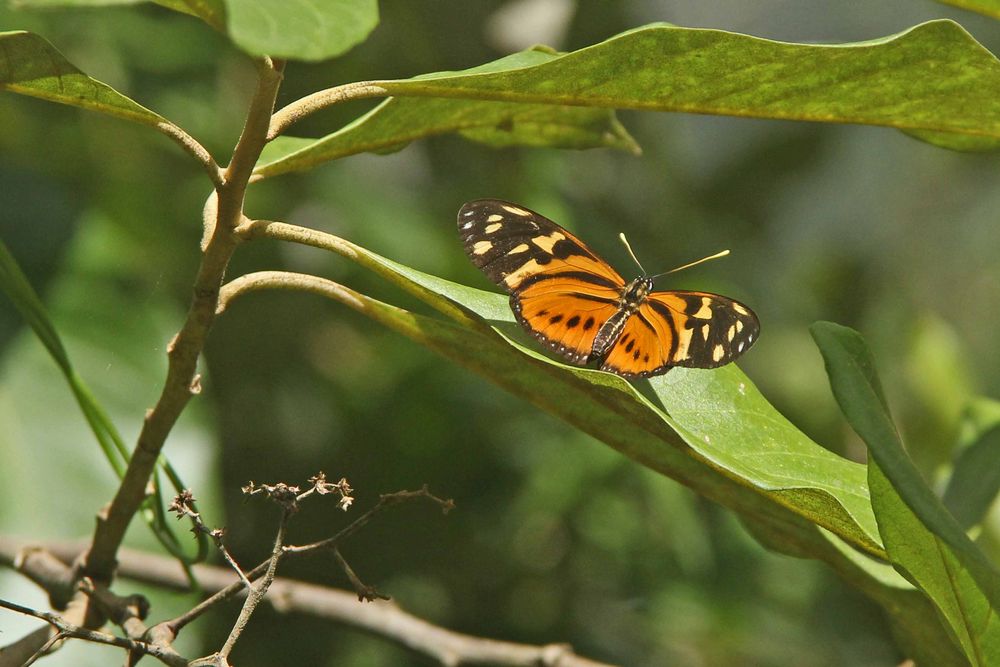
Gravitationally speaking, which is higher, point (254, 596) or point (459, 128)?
point (459, 128)

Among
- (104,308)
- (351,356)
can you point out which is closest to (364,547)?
(351,356)

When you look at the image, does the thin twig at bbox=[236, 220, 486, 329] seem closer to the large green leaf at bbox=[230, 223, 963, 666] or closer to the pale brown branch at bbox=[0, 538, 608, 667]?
Answer: the large green leaf at bbox=[230, 223, 963, 666]

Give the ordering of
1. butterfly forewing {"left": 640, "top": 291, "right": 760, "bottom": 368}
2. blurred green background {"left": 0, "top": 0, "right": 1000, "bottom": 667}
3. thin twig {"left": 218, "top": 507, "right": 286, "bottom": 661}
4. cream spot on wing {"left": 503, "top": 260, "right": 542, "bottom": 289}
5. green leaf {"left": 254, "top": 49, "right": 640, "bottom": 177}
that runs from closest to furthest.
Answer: thin twig {"left": 218, "top": 507, "right": 286, "bottom": 661}, green leaf {"left": 254, "top": 49, "right": 640, "bottom": 177}, butterfly forewing {"left": 640, "top": 291, "right": 760, "bottom": 368}, cream spot on wing {"left": 503, "top": 260, "right": 542, "bottom": 289}, blurred green background {"left": 0, "top": 0, "right": 1000, "bottom": 667}

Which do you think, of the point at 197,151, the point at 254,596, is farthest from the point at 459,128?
the point at 254,596

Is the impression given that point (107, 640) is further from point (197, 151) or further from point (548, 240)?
point (548, 240)

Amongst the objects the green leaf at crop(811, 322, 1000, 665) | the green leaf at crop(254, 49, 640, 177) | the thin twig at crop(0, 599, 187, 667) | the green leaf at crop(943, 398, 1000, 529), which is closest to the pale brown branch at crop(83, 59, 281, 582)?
the green leaf at crop(254, 49, 640, 177)

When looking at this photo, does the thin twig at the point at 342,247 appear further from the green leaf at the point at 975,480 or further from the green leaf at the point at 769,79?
the green leaf at the point at 975,480
